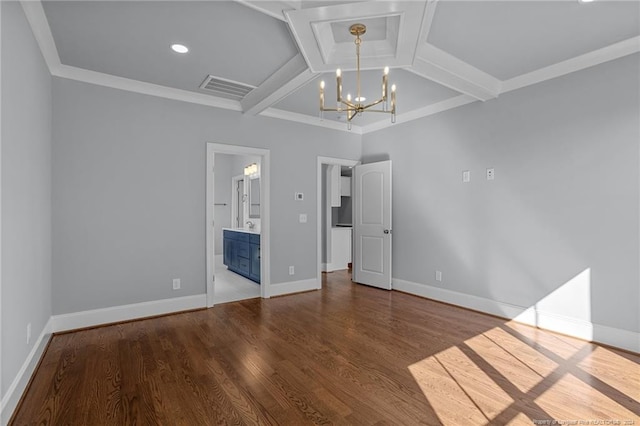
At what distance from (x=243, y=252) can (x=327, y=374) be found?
3723 millimetres

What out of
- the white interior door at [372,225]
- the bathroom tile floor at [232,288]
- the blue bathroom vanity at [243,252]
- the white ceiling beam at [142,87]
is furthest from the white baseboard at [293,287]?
the white ceiling beam at [142,87]

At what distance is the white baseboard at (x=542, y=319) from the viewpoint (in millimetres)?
2891

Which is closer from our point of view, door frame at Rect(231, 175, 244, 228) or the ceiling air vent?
the ceiling air vent

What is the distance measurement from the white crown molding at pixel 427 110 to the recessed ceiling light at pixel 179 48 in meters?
3.19

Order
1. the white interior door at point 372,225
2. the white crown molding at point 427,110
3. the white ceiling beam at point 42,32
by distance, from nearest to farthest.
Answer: the white ceiling beam at point 42,32, the white crown molding at point 427,110, the white interior door at point 372,225

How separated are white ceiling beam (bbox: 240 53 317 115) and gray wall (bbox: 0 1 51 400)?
6.62ft

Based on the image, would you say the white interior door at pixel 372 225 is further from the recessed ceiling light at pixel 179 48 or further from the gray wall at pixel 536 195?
the recessed ceiling light at pixel 179 48

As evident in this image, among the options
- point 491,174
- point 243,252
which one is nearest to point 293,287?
point 243,252

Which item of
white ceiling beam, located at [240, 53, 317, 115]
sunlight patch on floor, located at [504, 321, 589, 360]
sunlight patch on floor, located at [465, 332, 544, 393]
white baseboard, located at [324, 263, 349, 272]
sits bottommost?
sunlight patch on floor, located at [504, 321, 589, 360]

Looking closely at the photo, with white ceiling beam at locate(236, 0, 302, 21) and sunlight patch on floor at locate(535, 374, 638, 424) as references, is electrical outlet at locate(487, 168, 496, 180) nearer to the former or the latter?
sunlight patch on floor at locate(535, 374, 638, 424)

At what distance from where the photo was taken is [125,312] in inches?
142

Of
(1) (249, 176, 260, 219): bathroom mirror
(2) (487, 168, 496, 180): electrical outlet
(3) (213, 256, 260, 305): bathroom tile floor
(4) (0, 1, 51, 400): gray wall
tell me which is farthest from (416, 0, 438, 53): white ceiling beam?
(1) (249, 176, 260, 219): bathroom mirror

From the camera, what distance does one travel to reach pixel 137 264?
3.69 metres

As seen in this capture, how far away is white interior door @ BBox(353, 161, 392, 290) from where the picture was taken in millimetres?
5129
